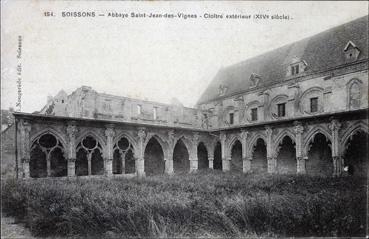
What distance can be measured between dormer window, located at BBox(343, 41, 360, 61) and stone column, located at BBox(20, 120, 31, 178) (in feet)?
61.4

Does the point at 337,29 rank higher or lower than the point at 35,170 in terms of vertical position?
higher

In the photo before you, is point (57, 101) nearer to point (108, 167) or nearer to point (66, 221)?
point (108, 167)

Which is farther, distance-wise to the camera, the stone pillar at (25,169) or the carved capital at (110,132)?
the carved capital at (110,132)

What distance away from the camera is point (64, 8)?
24.8 ft

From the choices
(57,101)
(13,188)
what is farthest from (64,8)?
(57,101)

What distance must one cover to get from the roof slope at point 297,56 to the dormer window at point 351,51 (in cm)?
24

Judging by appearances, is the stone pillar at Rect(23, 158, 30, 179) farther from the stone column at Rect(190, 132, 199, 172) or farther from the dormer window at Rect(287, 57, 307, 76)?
the dormer window at Rect(287, 57, 307, 76)

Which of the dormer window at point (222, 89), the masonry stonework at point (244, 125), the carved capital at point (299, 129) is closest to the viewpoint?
the masonry stonework at point (244, 125)

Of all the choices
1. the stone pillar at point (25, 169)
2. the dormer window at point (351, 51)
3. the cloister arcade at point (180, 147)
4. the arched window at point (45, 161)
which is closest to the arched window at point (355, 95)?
the dormer window at point (351, 51)

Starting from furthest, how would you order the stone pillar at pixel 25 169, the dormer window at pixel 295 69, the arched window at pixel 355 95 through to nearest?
the dormer window at pixel 295 69
the arched window at pixel 355 95
the stone pillar at pixel 25 169

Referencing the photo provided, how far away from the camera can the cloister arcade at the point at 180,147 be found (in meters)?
14.3

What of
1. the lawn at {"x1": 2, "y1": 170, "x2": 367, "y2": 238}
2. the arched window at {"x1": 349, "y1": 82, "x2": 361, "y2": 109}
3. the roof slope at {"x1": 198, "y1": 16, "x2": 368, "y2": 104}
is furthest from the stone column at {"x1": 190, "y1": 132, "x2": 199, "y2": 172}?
the lawn at {"x1": 2, "y1": 170, "x2": 367, "y2": 238}

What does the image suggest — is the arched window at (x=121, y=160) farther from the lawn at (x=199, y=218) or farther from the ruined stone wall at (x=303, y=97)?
the lawn at (x=199, y=218)

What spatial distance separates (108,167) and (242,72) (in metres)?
15.8
